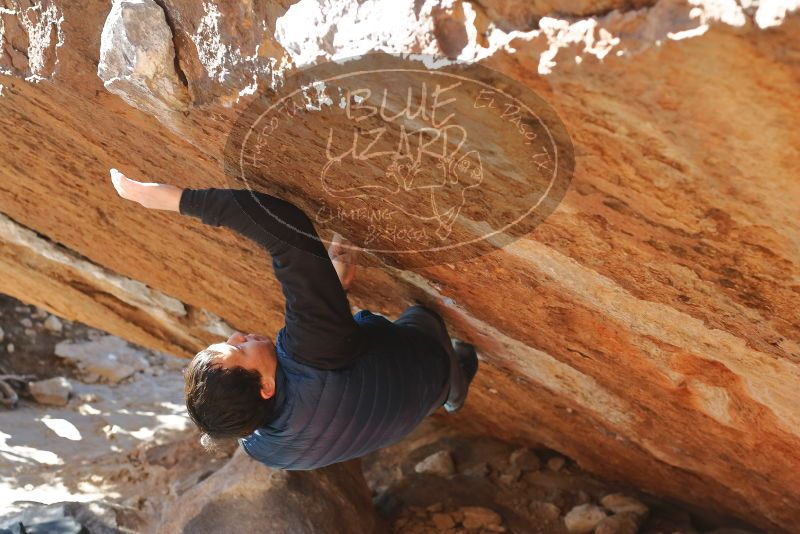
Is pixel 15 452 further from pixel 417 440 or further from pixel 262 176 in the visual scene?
pixel 262 176

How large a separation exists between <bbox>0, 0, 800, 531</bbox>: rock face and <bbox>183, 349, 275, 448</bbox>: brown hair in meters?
0.52

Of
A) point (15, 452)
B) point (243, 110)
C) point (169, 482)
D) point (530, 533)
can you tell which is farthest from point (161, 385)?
point (243, 110)

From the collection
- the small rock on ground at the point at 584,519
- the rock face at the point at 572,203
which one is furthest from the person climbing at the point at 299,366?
the small rock on ground at the point at 584,519

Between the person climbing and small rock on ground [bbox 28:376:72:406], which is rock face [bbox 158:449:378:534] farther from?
small rock on ground [bbox 28:376:72:406]

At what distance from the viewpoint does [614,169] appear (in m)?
1.35

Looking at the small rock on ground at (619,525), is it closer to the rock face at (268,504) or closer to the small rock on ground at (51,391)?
the rock face at (268,504)

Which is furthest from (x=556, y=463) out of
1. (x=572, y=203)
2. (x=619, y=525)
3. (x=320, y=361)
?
(x=572, y=203)

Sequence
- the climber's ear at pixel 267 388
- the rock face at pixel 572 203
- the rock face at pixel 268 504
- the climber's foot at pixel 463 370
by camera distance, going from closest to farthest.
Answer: the rock face at pixel 572 203 < the climber's ear at pixel 267 388 < the climber's foot at pixel 463 370 < the rock face at pixel 268 504

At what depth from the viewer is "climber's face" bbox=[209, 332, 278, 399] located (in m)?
1.95

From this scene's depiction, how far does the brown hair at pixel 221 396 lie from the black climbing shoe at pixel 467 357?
94 cm

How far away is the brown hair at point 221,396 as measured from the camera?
1900 millimetres

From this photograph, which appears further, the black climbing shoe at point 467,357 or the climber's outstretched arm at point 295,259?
the black climbing shoe at point 467,357

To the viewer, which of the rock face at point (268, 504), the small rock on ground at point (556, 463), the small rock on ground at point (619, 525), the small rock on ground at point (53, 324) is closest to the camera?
the rock face at point (268, 504)

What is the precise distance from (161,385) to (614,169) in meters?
5.69
